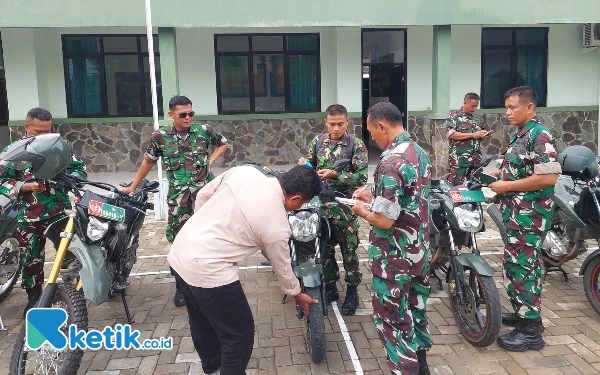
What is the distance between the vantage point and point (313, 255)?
3.49 m

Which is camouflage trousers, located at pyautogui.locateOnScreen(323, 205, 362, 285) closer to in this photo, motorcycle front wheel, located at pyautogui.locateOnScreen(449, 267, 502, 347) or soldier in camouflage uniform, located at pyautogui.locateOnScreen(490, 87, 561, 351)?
motorcycle front wheel, located at pyautogui.locateOnScreen(449, 267, 502, 347)

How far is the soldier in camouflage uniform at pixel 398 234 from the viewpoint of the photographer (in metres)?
2.63

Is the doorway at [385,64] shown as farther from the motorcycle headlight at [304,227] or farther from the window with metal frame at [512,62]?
the motorcycle headlight at [304,227]

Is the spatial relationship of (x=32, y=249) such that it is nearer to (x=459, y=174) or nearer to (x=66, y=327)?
(x=66, y=327)

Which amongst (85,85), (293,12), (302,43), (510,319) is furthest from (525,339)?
(85,85)

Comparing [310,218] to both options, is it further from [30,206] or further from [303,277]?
[30,206]

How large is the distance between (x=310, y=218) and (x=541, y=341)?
183 cm

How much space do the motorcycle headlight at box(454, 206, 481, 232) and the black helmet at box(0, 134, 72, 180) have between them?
2746 millimetres

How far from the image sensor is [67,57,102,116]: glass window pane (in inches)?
420

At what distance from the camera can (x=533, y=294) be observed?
3.35 metres

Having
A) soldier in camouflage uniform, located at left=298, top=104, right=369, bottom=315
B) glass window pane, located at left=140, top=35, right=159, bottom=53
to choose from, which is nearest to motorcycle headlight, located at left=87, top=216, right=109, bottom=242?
soldier in camouflage uniform, located at left=298, top=104, right=369, bottom=315

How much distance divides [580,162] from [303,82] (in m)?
8.00

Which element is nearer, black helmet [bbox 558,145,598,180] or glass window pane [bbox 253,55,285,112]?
black helmet [bbox 558,145,598,180]

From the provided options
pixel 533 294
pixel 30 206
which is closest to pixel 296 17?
pixel 30 206
